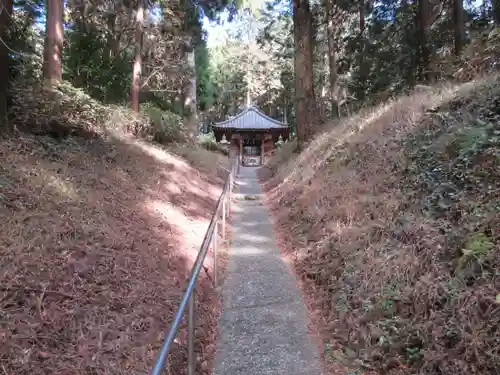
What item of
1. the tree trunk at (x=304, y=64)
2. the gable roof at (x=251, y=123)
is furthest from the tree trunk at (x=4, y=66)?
the gable roof at (x=251, y=123)

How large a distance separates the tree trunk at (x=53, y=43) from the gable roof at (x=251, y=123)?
74.4 feet

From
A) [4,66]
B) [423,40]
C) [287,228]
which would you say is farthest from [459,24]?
[4,66]

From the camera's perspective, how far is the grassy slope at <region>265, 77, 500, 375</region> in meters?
3.10

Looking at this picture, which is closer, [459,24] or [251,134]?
[459,24]

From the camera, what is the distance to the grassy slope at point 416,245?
3.10 m

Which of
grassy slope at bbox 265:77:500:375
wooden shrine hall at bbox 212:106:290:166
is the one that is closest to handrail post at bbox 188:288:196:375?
grassy slope at bbox 265:77:500:375

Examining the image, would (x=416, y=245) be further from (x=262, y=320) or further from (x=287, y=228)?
(x=287, y=228)

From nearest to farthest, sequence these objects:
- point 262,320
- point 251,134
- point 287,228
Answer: point 262,320
point 287,228
point 251,134

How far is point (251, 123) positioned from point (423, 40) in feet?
63.2

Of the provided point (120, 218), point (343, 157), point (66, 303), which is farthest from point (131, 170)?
point (66, 303)

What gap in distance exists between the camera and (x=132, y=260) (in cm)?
482

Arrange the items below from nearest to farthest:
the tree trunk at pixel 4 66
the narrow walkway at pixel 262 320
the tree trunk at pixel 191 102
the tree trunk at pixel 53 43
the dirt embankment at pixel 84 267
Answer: the dirt embankment at pixel 84 267 < the narrow walkway at pixel 262 320 < the tree trunk at pixel 4 66 < the tree trunk at pixel 53 43 < the tree trunk at pixel 191 102

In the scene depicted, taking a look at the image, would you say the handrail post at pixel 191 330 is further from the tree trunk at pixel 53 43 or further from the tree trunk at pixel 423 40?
the tree trunk at pixel 423 40

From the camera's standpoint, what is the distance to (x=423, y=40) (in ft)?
42.5
